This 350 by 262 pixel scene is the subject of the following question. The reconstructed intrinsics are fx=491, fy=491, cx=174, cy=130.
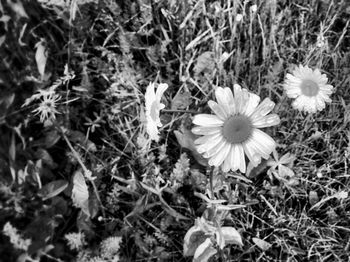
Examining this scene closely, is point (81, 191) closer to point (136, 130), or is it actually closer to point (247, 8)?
point (136, 130)

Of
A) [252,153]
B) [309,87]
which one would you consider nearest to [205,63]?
[309,87]

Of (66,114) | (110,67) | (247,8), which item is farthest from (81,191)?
(247,8)

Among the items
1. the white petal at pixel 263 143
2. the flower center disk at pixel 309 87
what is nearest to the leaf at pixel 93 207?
the white petal at pixel 263 143

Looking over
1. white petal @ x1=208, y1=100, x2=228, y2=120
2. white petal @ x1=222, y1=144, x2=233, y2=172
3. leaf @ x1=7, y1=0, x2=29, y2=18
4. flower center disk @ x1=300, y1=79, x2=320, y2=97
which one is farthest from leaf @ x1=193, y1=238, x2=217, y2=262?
leaf @ x1=7, y1=0, x2=29, y2=18

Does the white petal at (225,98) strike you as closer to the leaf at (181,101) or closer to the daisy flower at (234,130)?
the daisy flower at (234,130)

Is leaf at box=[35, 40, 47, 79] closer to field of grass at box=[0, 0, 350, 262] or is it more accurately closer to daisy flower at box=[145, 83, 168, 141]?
field of grass at box=[0, 0, 350, 262]

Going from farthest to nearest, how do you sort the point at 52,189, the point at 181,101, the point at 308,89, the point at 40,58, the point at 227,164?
the point at 40,58 < the point at 52,189 < the point at 181,101 < the point at 308,89 < the point at 227,164

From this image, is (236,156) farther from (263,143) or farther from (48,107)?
(48,107)
